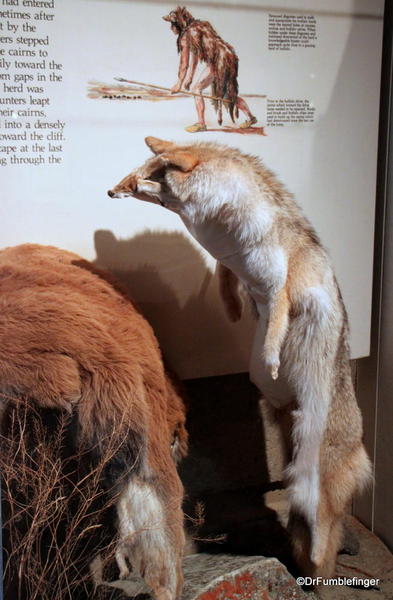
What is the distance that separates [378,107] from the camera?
2.11m

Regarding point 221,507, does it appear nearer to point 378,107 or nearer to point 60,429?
point 60,429

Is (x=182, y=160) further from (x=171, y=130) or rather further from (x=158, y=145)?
(x=171, y=130)

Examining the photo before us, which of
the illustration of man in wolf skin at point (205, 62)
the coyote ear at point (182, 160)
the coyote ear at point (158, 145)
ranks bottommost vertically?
the coyote ear at point (182, 160)

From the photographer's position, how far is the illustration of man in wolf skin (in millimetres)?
1786

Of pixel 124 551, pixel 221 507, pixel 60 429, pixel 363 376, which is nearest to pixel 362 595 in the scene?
pixel 221 507

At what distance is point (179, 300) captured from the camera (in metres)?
1.93

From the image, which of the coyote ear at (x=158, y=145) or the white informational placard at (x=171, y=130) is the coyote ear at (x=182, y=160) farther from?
the white informational placard at (x=171, y=130)

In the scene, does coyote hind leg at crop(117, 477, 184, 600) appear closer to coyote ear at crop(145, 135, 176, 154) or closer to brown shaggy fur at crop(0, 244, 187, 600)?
brown shaggy fur at crop(0, 244, 187, 600)

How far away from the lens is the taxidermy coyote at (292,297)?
164 cm

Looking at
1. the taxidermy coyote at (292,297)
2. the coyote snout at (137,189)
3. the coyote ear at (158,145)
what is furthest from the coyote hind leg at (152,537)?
the coyote ear at (158,145)

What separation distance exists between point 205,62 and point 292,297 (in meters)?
0.63

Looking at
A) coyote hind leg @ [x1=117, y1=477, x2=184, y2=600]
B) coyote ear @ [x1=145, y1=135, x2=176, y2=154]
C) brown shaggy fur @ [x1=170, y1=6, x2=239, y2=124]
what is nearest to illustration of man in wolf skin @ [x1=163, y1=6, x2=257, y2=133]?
brown shaggy fur @ [x1=170, y1=6, x2=239, y2=124]

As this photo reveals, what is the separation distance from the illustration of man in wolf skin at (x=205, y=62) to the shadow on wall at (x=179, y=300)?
1.04 feet

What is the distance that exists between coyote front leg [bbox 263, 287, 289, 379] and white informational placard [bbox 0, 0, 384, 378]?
0.28 meters
